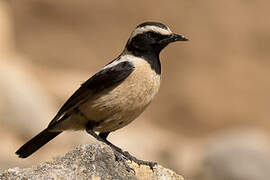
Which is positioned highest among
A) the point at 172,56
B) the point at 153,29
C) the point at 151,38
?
the point at 172,56

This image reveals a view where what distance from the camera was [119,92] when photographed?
362 inches

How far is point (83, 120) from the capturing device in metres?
9.55

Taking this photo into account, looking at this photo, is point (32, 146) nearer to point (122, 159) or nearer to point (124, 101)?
point (124, 101)

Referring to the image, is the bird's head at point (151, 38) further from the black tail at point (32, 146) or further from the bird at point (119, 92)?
the black tail at point (32, 146)

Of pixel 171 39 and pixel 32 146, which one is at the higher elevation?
pixel 171 39

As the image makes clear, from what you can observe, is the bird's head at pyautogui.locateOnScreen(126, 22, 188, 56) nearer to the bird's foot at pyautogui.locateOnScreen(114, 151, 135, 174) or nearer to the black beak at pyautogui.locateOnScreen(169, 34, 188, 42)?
the black beak at pyautogui.locateOnScreen(169, 34, 188, 42)

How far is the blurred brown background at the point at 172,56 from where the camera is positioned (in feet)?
74.6

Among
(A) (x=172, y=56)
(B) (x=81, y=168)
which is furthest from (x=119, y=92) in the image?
(A) (x=172, y=56)

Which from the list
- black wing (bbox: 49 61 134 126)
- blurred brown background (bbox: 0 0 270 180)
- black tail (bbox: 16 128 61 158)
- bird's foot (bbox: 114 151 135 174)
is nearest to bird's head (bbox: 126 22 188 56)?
black wing (bbox: 49 61 134 126)

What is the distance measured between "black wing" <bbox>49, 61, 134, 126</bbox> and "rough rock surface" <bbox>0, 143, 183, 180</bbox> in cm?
173

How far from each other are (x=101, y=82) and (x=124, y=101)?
48cm

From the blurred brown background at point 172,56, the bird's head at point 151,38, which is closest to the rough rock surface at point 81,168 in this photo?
the bird's head at point 151,38

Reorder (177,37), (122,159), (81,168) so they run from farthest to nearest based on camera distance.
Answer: (177,37)
(122,159)
(81,168)

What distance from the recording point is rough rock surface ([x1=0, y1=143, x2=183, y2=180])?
7086mm
